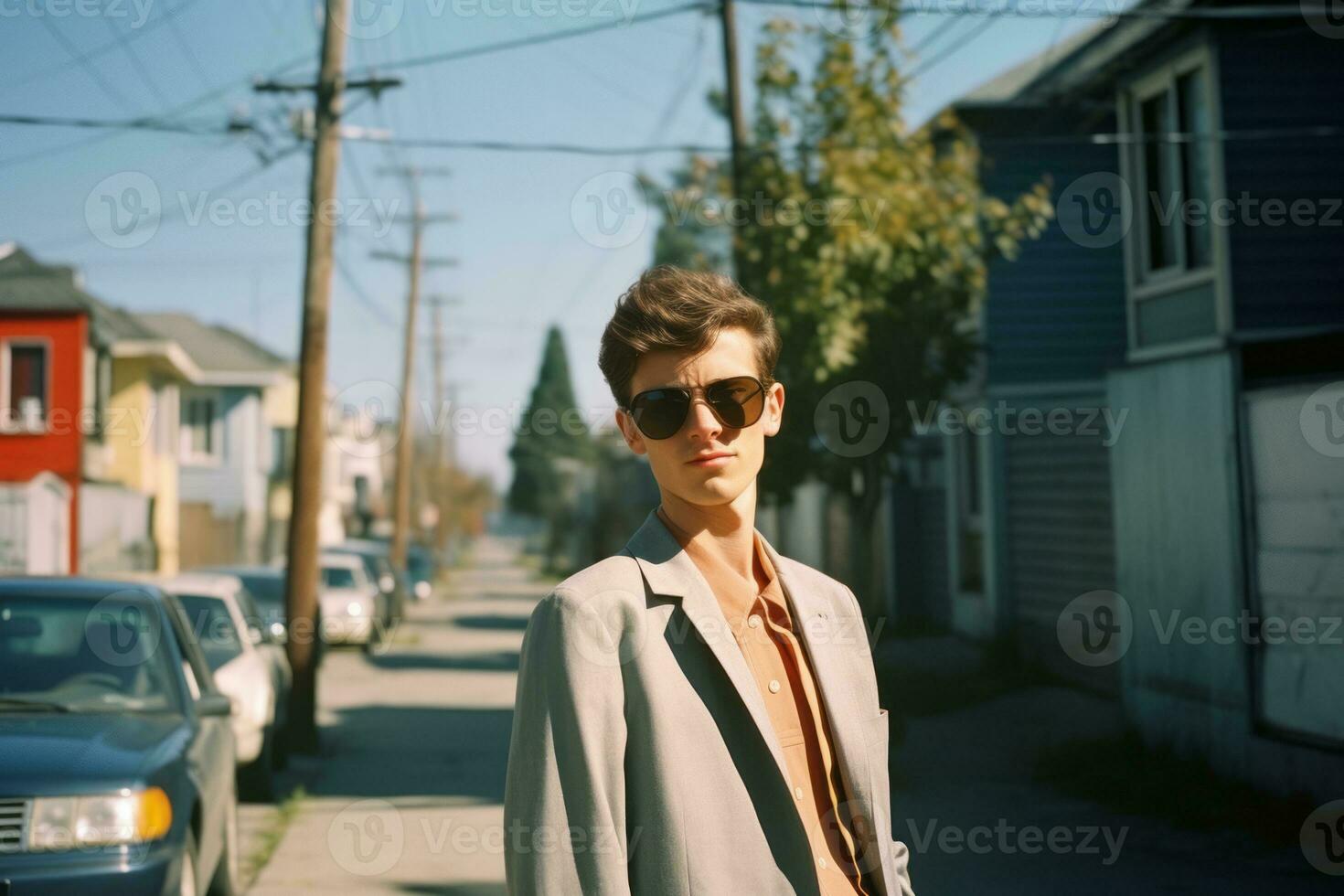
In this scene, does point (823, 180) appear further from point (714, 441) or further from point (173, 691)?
point (714, 441)

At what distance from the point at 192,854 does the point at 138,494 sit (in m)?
28.0

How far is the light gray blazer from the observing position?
7.70ft

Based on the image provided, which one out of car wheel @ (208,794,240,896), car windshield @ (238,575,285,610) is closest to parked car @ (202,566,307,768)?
car windshield @ (238,575,285,610)

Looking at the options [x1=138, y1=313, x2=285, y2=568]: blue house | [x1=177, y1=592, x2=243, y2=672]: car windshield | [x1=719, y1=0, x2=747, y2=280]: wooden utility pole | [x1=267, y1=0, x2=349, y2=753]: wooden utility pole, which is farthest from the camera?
[x1=138, y1=313, x2=285, y2=568]: blue house

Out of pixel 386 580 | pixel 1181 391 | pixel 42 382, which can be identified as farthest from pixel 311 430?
pixel 42 382

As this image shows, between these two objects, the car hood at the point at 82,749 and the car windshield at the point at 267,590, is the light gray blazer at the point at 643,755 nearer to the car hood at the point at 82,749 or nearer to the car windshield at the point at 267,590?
the car hood at the point at 82,749

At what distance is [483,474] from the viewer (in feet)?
536

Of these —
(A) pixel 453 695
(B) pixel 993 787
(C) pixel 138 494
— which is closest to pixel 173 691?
(B) pixel 993 787

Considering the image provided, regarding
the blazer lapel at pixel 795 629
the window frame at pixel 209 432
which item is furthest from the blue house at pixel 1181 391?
the window frame at pixel 209 432

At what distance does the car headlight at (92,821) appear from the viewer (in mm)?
5629

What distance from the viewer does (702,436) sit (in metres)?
2.67

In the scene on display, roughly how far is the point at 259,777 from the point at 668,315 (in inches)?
385

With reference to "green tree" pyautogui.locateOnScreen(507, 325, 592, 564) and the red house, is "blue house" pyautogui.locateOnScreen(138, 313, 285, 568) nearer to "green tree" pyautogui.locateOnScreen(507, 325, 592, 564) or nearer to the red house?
the red house

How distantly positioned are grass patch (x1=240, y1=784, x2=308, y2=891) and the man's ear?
6325mm
